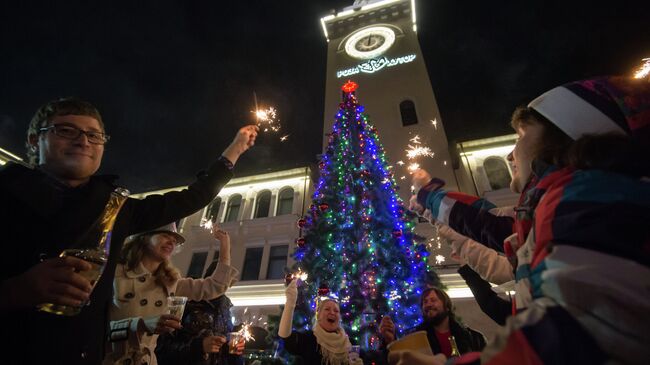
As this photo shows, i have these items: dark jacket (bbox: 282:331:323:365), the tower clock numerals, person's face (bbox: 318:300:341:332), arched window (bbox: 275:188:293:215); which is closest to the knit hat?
person's face (bbox: 318:300:341:332)

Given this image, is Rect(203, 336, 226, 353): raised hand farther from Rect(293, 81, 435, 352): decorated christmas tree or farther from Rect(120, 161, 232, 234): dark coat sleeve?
Rect(293, 81, 435, 352): decorated christmas tree

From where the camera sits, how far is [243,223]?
16.7 metres

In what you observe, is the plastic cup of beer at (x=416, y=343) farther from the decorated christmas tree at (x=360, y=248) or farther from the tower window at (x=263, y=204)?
the tower window at (x=263, y=204)

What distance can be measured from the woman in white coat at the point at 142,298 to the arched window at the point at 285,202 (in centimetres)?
1399

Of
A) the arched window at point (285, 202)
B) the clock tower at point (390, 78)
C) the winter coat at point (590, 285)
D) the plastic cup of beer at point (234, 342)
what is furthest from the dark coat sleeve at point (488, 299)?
the arched window at point (285, 202)

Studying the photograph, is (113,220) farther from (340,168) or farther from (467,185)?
(467,185)

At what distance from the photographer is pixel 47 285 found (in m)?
1.05

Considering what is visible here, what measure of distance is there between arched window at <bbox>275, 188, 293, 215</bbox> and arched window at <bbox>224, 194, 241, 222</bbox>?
2940 mm

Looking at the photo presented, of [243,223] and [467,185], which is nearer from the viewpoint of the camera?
[467,185]

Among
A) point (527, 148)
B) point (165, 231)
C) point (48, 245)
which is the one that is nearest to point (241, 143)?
point (165, 231)

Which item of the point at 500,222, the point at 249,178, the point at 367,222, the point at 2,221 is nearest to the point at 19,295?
the point at 2,221

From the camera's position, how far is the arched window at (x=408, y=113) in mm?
16469

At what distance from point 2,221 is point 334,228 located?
6708 millimetres

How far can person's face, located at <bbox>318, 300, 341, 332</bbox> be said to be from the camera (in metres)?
4.25
